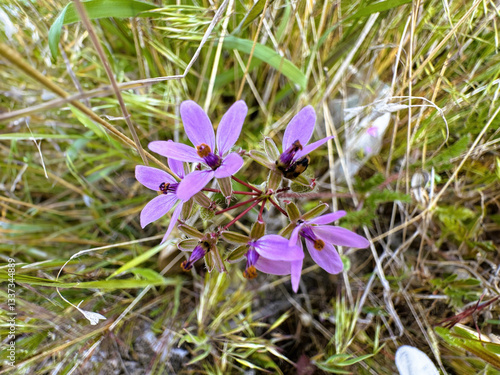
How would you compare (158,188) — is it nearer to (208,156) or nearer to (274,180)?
(208,156)

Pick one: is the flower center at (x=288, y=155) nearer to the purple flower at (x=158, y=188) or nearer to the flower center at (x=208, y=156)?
the flower center at (x=208, y=156)

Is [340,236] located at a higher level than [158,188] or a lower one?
lower

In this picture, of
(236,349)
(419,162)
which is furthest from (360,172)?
(236,349)

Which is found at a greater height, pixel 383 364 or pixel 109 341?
pixel 109 341

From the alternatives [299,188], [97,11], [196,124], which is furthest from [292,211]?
[97,11]

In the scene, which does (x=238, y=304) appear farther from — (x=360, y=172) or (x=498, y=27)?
(x=498, y=27)

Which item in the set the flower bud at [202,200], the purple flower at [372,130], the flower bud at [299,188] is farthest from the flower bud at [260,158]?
the purple flower at [372,130]
